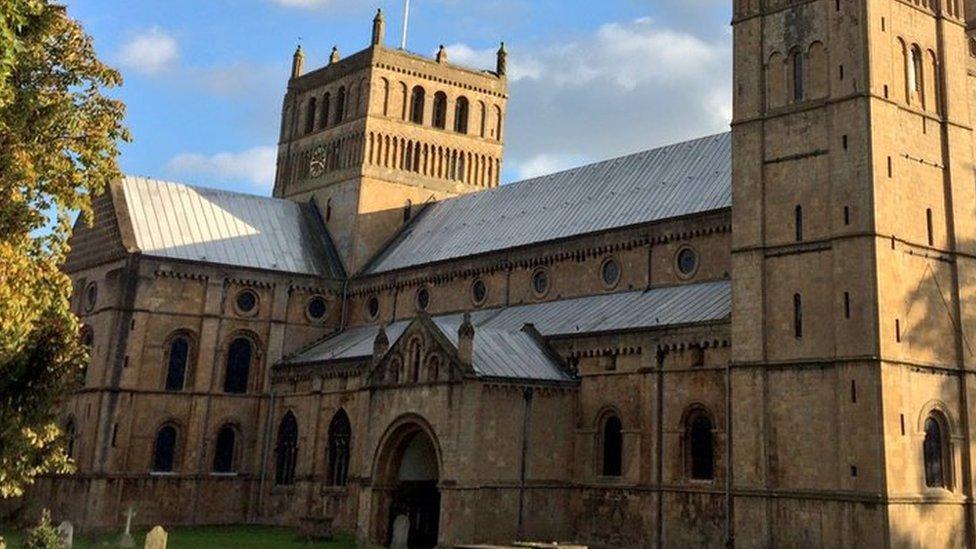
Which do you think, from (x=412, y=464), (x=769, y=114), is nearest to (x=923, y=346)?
(x=769, y=114)

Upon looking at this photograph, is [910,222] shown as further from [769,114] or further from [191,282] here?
[191,282]

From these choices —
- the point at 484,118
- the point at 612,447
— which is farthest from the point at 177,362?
the point at 612,447

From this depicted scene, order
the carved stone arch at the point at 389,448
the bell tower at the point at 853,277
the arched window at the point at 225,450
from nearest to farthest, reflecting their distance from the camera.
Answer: the bell tower at the point at 853,277
the carved stone arch at the point at 389,448
the arched window at the point at 225,450

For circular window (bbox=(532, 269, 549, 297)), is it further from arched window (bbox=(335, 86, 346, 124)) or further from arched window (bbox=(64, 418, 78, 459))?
arched window (bbox=(64, 418, 78, 459))

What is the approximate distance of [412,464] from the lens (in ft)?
116

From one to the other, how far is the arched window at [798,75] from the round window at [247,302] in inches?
1159

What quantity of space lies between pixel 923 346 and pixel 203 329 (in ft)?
107

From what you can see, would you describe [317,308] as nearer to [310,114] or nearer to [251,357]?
[251,357]

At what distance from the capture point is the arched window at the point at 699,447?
30.1 meters

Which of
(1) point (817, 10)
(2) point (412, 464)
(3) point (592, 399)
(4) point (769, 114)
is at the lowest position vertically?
(2) point (412, 464)

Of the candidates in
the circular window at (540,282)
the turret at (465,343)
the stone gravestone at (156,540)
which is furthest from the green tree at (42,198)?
the circular window at (540,282)

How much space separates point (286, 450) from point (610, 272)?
18.5m

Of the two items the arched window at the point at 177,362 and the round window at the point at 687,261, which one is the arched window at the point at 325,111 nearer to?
the arched window at the point at 177,362

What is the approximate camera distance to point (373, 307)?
49.6 m
